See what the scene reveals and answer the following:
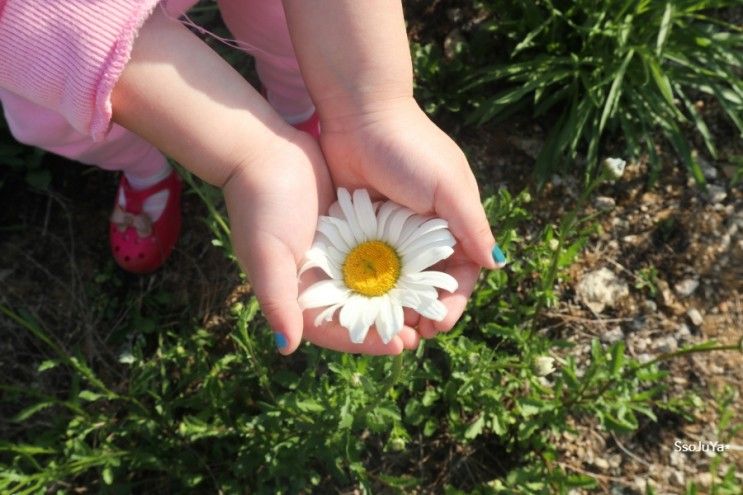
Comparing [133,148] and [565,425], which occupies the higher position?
[133,148]

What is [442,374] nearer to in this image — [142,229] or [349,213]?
[349,213]

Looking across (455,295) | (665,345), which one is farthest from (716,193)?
(455,295)

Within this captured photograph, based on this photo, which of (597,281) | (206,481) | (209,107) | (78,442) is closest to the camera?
(209,107)

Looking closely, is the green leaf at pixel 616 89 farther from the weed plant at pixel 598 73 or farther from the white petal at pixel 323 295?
the white petal at pixel 323 295

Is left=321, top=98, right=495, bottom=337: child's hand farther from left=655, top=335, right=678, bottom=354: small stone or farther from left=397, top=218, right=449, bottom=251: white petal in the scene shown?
left=655, top=335, right=678, bottom=354: small stone

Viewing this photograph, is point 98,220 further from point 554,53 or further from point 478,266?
point 554,53

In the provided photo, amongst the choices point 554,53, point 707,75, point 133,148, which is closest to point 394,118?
point 133,148
